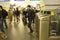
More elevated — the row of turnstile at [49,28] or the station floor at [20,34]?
the row of turnstile at [49,28]

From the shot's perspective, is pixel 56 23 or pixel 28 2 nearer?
pixel 56 23

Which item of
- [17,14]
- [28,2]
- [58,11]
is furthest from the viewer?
[28,2]

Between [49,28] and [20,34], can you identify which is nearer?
[49,28]

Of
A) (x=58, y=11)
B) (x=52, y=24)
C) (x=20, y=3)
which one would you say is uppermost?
(x=58, y=11)

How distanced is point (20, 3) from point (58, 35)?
19.3 m

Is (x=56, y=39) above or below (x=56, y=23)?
below

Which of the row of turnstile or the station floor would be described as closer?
the row of turnstile

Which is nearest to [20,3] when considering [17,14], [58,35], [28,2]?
[28,2]

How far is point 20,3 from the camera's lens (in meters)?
28.7

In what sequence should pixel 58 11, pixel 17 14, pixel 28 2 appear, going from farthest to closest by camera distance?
pixel 28 2 → pixel 17 14 → pixel 58 11

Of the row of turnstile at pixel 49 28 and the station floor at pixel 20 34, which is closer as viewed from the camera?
the row of turnstile at pixel 49 28

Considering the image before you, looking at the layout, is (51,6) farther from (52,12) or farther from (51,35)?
(51,35)

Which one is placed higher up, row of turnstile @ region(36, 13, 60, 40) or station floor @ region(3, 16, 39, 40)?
row of turnstile @ region(36, 13, 60, 40)

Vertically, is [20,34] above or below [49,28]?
below
